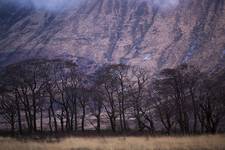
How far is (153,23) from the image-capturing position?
104750 mm

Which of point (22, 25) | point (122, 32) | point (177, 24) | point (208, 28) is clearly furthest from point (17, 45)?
point (208, 28)

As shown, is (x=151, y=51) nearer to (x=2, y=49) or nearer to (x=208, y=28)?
(x=208, y=28)

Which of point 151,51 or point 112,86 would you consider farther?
point 151,51

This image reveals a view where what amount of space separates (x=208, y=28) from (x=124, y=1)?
124 ft

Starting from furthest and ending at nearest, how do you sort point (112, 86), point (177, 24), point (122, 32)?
point (122, 32) → point (177, 24) → point (112, 86)

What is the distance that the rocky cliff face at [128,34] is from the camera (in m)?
88.9

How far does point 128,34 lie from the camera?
106 metres

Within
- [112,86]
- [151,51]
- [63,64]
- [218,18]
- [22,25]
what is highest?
[22,25]

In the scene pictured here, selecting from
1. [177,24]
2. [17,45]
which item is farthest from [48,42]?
[177,24]

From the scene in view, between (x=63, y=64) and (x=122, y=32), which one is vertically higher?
(x=122, y=32)

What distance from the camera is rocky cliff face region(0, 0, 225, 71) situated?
8894 centimetres

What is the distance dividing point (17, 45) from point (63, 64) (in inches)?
3057

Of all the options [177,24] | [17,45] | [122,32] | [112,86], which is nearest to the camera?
[112,86]

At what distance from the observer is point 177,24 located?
99812 millimetres
